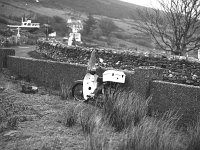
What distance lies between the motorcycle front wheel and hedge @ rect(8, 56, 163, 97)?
62cm

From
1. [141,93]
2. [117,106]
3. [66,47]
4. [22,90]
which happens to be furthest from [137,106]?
[66,47]

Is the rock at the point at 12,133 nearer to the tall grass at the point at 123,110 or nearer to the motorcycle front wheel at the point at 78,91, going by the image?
the tall grass at the point at 123,110

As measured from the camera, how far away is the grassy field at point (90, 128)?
5.05 m

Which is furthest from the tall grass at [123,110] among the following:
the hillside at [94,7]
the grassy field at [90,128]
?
the hillside at [94,7]

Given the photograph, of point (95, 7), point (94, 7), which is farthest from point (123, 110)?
point (95, 7)

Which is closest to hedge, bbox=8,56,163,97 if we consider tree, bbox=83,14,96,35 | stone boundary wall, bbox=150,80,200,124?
stone boundary wall, bbox=150,80,200,124

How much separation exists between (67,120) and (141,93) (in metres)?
2.29

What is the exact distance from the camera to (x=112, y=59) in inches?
560

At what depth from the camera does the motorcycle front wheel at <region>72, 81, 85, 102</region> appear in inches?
344

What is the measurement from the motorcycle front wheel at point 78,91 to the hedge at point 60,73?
0.62 meters

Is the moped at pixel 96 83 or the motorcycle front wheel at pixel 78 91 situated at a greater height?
the moped at pixel 96 83

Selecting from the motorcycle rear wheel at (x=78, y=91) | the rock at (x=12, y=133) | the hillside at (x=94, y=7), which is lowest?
the rock at (x=12, y=133)

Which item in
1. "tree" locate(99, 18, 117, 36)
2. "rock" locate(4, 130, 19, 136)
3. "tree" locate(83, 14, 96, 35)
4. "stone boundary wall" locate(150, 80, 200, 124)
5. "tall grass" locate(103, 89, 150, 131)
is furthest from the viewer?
"tree" locate(99, 18, 117, 36)

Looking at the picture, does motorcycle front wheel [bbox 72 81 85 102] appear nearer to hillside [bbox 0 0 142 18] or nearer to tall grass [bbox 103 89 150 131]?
tall grass [bbox 103 89 150 131]
